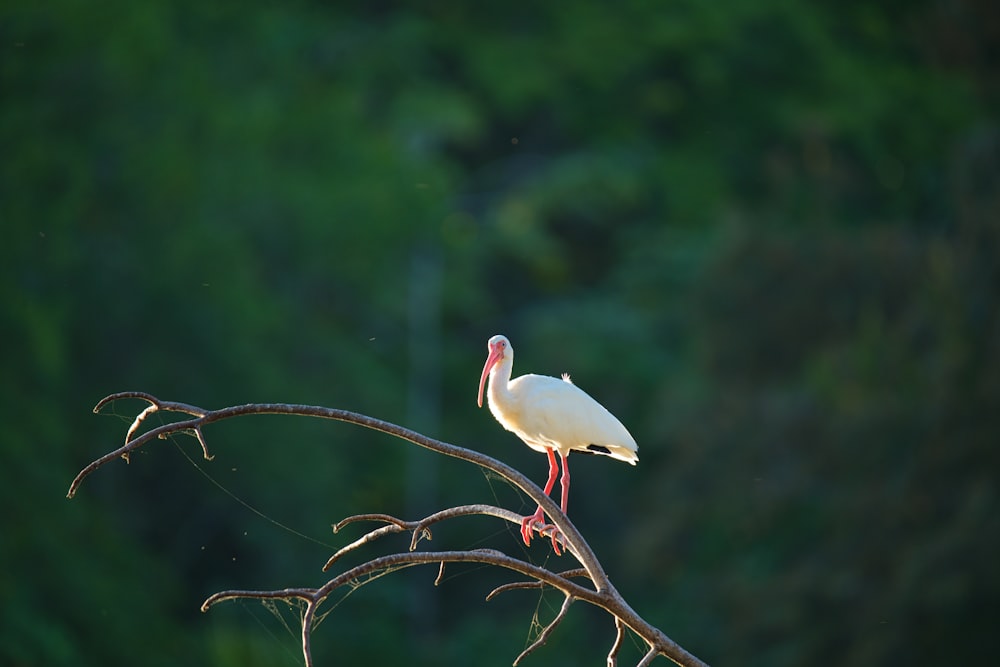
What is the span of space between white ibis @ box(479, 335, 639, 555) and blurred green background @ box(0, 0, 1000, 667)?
35.5 feet

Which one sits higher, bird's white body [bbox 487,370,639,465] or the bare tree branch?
the bare tree branch

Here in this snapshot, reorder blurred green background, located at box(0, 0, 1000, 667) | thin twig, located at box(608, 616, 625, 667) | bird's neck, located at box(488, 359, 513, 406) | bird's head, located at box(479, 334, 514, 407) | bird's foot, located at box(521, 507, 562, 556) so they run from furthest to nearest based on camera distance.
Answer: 1. blurred green background, located at box(0, 0, 1000, 667)
2. bird's head, located at box(479, 334, 514, 407)
3. bird's neck, located at box(488, 359, 513, 406)
4. bird's foot, located at box(521, 507, 562, 556)
5. thin twig, located at box(608, 616, 625, 667)

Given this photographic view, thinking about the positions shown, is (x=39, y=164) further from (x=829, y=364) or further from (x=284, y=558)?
(x=829, y=364)

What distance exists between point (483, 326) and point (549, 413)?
2885 cm

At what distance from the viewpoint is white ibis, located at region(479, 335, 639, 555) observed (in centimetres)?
785

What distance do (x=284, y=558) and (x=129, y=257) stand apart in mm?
5621

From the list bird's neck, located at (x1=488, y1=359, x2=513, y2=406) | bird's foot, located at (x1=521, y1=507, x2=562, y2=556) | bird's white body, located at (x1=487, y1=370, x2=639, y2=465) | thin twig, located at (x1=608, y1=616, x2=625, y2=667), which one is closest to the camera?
thin twig, located at (x1=608, y1=616, x2=625, y2=667)

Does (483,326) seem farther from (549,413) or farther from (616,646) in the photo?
(616,646)

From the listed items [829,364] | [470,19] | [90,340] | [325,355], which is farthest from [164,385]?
[470,19]

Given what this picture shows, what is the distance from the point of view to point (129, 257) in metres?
26.4

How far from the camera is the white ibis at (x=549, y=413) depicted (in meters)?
7.85

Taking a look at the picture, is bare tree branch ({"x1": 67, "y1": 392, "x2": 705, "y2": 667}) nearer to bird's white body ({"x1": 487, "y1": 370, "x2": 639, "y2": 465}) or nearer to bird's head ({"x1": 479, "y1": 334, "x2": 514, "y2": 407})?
bird's white body ({"x1": 487, "y1": 370, "x2": 639, "y2": 465})

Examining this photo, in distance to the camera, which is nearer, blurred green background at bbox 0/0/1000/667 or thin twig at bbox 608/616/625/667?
thin twig at bbox 608/616/625/667

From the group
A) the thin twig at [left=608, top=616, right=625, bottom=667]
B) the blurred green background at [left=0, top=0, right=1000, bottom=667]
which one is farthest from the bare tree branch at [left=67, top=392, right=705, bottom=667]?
the blurred green background at [left=0, top=0, right=1000, bottom=667]
